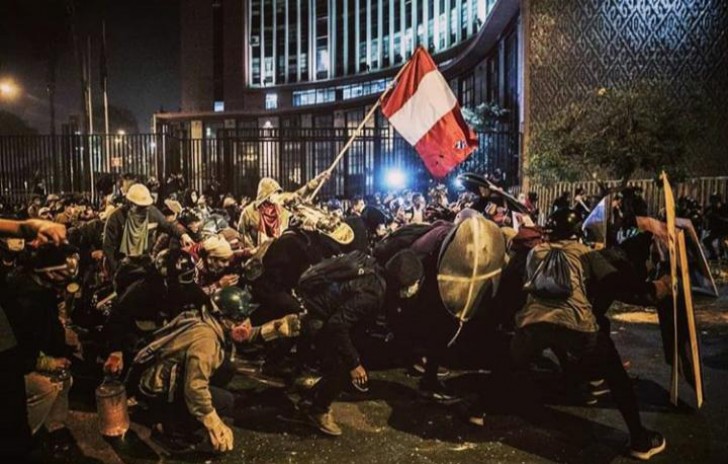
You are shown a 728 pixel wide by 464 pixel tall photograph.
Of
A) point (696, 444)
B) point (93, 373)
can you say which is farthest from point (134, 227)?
point (696, 444)

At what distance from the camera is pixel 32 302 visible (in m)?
3.98

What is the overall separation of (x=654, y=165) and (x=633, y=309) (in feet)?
14.0

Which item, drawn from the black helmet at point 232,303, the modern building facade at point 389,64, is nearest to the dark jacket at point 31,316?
the black helmet at point 232,303

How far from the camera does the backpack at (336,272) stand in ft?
16.8

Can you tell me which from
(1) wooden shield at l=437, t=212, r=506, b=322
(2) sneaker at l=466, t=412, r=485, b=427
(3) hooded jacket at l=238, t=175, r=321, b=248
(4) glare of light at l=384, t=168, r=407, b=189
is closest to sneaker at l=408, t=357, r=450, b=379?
(1) wooden shield at l=437, t=212, r=506, b=322

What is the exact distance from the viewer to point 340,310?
5055 mm

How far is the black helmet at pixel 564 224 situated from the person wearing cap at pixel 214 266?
2732 mm

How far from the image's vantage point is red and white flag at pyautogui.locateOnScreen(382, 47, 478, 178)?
26.3ft

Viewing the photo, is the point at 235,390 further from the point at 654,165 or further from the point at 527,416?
the point at 654,165

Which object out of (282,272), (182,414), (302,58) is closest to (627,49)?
(282,272)

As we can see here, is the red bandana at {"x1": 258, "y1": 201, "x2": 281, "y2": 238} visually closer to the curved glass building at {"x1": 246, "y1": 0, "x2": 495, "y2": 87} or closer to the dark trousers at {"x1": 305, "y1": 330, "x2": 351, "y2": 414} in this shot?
the dark trousers at {"x1": 305, "y1": 330, "x2": 351, "y2": 414}

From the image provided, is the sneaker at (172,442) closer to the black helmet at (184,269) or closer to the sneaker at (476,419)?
Answer: the black helmet at (184,269)

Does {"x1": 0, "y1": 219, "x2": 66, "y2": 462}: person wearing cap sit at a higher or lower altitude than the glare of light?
lower

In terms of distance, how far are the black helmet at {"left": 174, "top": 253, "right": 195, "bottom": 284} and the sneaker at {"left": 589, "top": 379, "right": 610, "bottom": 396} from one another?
3.83m
